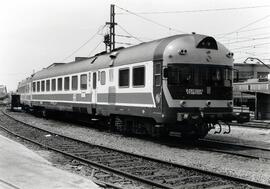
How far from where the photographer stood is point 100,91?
17.3 m

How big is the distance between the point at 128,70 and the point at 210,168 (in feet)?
21.1

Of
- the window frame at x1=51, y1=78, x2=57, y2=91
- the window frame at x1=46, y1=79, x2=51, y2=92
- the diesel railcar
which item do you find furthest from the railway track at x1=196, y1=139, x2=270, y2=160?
the diesel railcar

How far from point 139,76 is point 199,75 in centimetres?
214

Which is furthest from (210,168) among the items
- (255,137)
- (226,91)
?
(255,137)

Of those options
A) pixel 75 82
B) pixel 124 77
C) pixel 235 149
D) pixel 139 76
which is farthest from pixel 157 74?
pixel 75 82

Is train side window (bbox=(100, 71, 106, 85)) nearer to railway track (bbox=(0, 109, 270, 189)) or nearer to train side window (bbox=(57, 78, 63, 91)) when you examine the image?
railway track (bbox=(0, 109, 270, 189))

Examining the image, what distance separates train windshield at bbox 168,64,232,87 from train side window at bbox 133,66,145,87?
1440mm

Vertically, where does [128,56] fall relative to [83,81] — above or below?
above

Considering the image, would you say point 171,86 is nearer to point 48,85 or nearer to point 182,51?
point 182,51

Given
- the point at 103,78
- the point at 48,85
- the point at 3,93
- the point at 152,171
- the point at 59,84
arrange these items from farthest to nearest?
the point at 3,93 → the point at 48,85 → the point at 59,84 → the point at 103,78 → the point at 152,171

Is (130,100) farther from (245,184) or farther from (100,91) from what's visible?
(245,184)

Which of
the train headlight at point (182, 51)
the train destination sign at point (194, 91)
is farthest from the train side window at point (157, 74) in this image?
the train destination sign at point (194, 91)

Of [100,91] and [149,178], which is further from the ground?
[100,91]

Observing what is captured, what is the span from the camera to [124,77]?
15234mm
